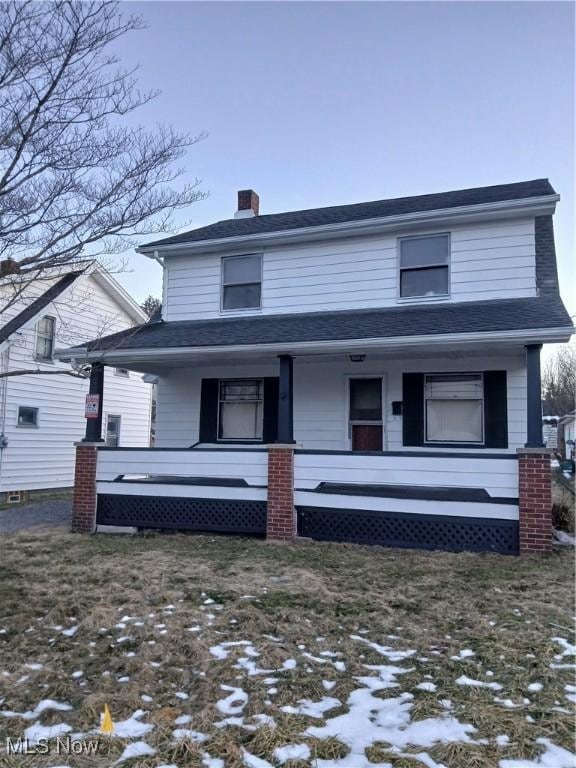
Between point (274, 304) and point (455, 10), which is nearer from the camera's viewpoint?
point (455, 10)

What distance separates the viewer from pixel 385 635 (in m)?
4.09

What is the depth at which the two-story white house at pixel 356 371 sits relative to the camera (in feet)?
24.0

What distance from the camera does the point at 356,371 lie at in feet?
31.2

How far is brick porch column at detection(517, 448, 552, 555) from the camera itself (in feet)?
22.1

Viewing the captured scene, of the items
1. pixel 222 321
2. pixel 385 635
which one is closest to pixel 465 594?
pixel 385 635

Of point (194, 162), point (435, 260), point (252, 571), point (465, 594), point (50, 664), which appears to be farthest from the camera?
point (435, 260)

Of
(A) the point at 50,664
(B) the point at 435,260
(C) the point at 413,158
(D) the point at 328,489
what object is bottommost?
(A) the point at 50,664

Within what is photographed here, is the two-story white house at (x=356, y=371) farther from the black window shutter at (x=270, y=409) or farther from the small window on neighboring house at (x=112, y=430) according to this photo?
the small window on neighboring house at (x=112, y=430)

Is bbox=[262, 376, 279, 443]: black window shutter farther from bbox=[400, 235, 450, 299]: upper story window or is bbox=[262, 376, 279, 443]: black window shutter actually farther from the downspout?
the downspout

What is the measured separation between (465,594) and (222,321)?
6540 millimetres

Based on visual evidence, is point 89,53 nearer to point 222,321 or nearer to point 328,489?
point 222,321

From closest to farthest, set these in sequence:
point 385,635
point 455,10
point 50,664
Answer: point 50,664 → point 385,635 → point 455,10

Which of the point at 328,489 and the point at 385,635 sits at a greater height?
the point at 328,489

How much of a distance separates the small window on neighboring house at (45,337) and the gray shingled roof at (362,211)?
5143 millimetres
